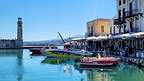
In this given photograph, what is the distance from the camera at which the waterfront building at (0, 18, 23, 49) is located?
437ft

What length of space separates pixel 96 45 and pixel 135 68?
1420 inches

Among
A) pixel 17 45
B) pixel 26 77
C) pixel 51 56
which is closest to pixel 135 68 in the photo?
pixel 26 77

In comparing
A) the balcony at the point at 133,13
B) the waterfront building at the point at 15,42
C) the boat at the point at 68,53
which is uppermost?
the balcony at the point at 133,13

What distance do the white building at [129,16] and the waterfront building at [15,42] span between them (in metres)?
72.1

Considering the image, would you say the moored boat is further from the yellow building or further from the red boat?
the yellow building

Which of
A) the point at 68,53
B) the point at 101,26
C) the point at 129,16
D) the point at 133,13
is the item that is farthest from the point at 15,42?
the point at 133,13

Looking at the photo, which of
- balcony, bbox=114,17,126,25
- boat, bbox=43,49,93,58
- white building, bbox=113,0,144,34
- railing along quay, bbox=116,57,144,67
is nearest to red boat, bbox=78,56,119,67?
railing along quay, bbox=116,57,144,67

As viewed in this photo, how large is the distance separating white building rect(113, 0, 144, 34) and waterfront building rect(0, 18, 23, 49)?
236 ft

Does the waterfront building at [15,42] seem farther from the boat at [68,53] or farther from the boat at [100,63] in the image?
the boat at [100,63]

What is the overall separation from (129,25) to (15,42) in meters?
83.3

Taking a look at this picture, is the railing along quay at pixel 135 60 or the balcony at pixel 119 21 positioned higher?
the balcony at pixel 119 21

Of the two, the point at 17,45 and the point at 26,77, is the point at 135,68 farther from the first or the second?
the point at 17,45

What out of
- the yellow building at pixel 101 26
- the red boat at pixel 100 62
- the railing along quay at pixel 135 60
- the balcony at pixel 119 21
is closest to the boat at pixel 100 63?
the red boat at pixel 100 62

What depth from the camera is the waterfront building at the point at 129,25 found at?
51.0 metres
